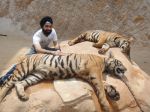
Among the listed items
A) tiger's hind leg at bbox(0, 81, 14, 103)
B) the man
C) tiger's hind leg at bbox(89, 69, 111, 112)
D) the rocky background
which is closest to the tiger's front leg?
the man

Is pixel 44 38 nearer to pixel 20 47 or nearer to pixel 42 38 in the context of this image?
pixel 42 38

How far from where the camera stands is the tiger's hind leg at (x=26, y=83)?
14.7 feet

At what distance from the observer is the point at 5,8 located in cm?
1091

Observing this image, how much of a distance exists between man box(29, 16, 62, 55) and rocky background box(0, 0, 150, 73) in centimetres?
439

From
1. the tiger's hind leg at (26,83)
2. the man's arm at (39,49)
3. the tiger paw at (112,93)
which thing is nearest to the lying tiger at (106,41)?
the man's arm at (39,49)

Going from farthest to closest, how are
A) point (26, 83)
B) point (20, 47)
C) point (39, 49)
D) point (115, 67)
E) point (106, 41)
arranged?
1. point (20, 47)
2. point (106, 41)
3. point (39, 49)
4. point (115, 67)
5. point (26, 83)

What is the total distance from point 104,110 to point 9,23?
6.56m

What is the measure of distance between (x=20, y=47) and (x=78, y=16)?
2.31 metres

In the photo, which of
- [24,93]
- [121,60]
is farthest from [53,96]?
[121,60]

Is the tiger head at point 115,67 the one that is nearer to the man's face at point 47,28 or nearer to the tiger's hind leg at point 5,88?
the man's face at point 47,28

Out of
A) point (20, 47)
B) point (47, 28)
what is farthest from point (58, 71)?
point (20, 47)

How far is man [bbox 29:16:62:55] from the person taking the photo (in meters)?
5.47

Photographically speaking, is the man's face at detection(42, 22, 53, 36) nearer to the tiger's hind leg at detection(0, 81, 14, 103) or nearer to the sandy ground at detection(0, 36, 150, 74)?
the tiger's hind leg at detection(0, 81, 14, 103)

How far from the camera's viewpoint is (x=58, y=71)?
15.6ft
